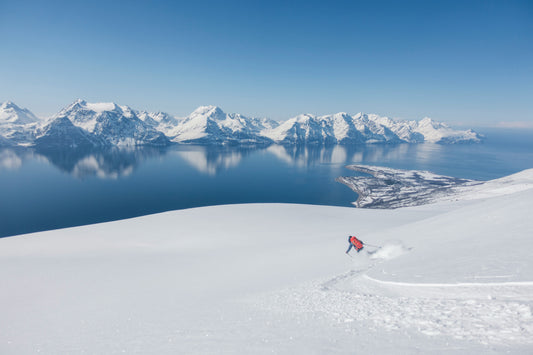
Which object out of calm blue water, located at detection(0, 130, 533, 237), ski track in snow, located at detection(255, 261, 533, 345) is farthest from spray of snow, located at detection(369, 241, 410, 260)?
calm blue water, located at detection(0, 130, 533, 237)

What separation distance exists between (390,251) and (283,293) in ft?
24.8

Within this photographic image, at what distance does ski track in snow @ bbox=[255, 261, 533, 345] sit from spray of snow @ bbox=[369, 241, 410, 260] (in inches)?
172

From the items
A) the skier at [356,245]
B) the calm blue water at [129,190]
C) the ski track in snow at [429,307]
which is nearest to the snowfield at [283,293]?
the ski track in snow at [429,307]

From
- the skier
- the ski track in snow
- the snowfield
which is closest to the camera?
the ski track in snow

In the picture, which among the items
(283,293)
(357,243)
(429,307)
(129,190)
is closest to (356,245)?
(357,243)

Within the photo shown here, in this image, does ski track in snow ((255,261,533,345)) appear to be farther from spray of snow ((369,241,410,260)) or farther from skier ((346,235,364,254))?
skier ((346,235,364,254))

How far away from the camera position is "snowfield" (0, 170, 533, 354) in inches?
206

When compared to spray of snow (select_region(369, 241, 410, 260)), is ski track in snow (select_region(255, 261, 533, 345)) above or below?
above

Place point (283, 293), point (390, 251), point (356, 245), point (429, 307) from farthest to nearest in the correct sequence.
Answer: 1. point (356, 245)
2. point (390, 251)
3. point (283, 293)
4. point (429, 307)

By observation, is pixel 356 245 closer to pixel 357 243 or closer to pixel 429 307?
pixel 357 243

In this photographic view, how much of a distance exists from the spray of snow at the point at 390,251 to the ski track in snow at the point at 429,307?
4.36 meters

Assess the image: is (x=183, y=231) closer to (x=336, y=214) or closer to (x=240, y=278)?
(x=240, y=278)

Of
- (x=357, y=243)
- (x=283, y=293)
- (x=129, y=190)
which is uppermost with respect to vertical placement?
(x=357, y=243)

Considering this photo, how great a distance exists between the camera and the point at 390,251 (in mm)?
12742
